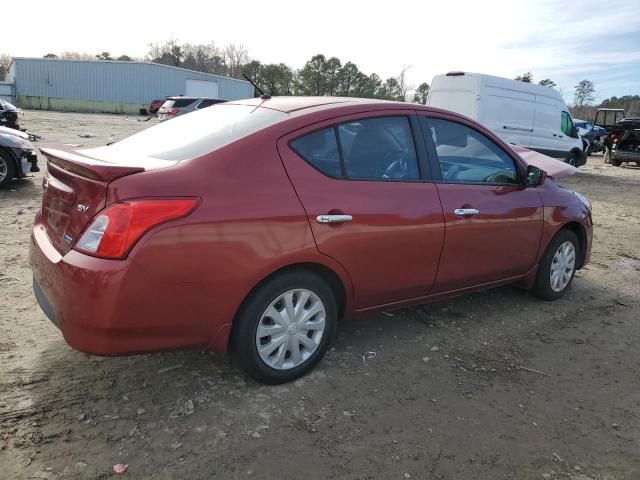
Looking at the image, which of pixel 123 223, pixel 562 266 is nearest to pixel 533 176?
pixel 562 266

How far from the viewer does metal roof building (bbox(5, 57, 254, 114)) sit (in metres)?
43.8

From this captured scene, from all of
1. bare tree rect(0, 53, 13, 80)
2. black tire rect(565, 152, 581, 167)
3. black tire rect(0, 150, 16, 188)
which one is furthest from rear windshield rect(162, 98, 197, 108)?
bare tree rect(0, 53, 13, 80)

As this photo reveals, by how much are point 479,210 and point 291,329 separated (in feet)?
5.61

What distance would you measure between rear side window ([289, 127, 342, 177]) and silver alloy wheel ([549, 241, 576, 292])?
2601 millimetres

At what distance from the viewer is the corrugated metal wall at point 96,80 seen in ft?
144

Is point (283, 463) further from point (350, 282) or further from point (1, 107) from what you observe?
point (1, 107)

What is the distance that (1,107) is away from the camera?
49.8ft

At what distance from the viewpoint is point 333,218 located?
2.98 m

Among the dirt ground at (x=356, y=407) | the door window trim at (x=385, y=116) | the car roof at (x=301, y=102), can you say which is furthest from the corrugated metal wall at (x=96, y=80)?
the door window trim at (x=385, y=116)

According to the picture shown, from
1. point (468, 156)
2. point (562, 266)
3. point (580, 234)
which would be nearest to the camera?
point (468, 156)

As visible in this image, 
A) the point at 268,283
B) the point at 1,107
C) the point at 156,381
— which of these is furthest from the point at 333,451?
the point at 1,107

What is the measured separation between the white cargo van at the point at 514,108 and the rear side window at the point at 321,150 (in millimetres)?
9991

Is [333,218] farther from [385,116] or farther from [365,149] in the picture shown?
[385,116]

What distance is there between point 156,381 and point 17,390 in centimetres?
73
